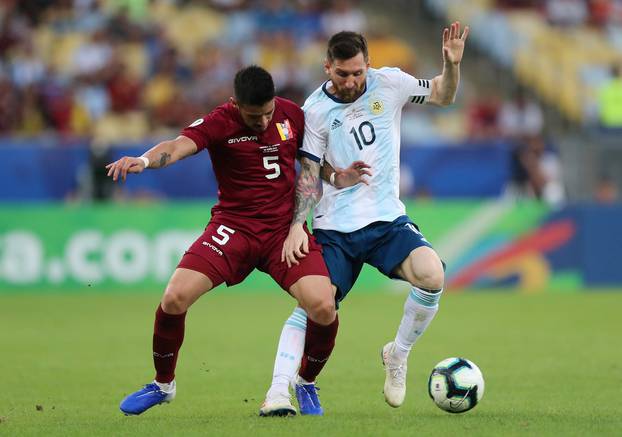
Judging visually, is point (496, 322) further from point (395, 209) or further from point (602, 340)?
point (395, 209)

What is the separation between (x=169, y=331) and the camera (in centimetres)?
→ 774

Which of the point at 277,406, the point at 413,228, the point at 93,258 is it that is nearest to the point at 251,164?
the point at 413,228

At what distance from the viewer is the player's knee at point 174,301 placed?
7.55 m

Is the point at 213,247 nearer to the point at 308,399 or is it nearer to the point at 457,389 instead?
the point at 308,399

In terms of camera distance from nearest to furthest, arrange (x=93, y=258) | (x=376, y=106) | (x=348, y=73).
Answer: (x=348, y=73), (x=376, y=106), (x=93, y=258)

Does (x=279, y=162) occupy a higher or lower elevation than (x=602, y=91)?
lower

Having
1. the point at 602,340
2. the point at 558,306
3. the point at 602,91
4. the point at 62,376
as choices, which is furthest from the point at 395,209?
the point at 602,91

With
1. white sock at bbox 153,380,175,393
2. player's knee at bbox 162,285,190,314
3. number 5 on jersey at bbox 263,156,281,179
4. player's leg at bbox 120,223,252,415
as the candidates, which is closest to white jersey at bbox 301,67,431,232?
number 5 on jersey at bbox 263,156,281,179

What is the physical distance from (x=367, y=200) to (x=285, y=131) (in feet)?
2.39

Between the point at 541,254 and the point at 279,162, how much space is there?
12.6 meters

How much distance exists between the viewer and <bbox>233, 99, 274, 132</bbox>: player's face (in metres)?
7.58

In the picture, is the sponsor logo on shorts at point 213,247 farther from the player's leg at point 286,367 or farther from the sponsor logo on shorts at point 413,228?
the sponsor logo on shorts at point 413,228

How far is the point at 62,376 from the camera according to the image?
10.4 m

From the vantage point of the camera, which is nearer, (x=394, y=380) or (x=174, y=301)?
(x=174, y=301)
